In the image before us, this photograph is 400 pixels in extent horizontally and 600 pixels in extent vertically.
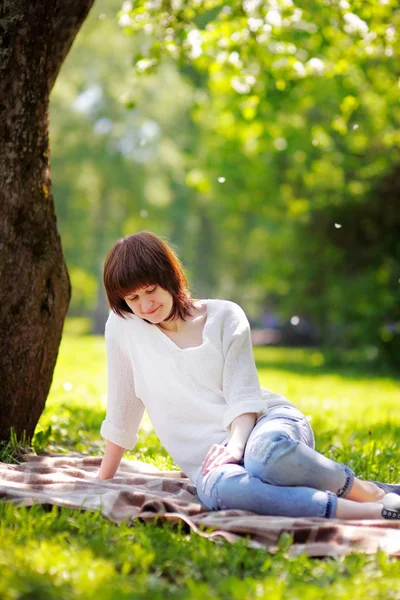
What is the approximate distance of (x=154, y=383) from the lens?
349 cm

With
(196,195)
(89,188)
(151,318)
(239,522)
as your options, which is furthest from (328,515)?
(196,195)

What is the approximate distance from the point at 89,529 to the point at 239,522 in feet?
1.83

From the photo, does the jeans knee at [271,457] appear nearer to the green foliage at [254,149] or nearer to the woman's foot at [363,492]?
the woman's foot at [363,492]

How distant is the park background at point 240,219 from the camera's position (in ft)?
8.22

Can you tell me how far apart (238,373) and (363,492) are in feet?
2.39

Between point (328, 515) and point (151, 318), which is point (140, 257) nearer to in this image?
point (151, 318)

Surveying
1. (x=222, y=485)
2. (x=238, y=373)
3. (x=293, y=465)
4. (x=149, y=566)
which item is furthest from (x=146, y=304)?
(x=149, y=566)

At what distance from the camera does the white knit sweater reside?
3367 millimetres

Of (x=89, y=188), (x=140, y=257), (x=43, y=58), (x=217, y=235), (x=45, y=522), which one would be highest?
(x=43, y=58)

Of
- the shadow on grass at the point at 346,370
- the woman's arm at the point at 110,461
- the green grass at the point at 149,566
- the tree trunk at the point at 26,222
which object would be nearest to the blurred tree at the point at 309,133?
the shadow on grass at the point at 346,370

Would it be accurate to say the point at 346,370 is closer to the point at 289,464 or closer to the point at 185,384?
the point at 185,384

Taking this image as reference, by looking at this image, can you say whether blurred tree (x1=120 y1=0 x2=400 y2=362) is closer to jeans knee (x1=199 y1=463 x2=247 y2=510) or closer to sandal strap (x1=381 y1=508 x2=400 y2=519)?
jeans knee (x1=199 y1=463 x2=247 y2=510)

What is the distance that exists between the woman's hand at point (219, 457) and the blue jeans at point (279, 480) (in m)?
0.02

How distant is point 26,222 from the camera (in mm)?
4160
